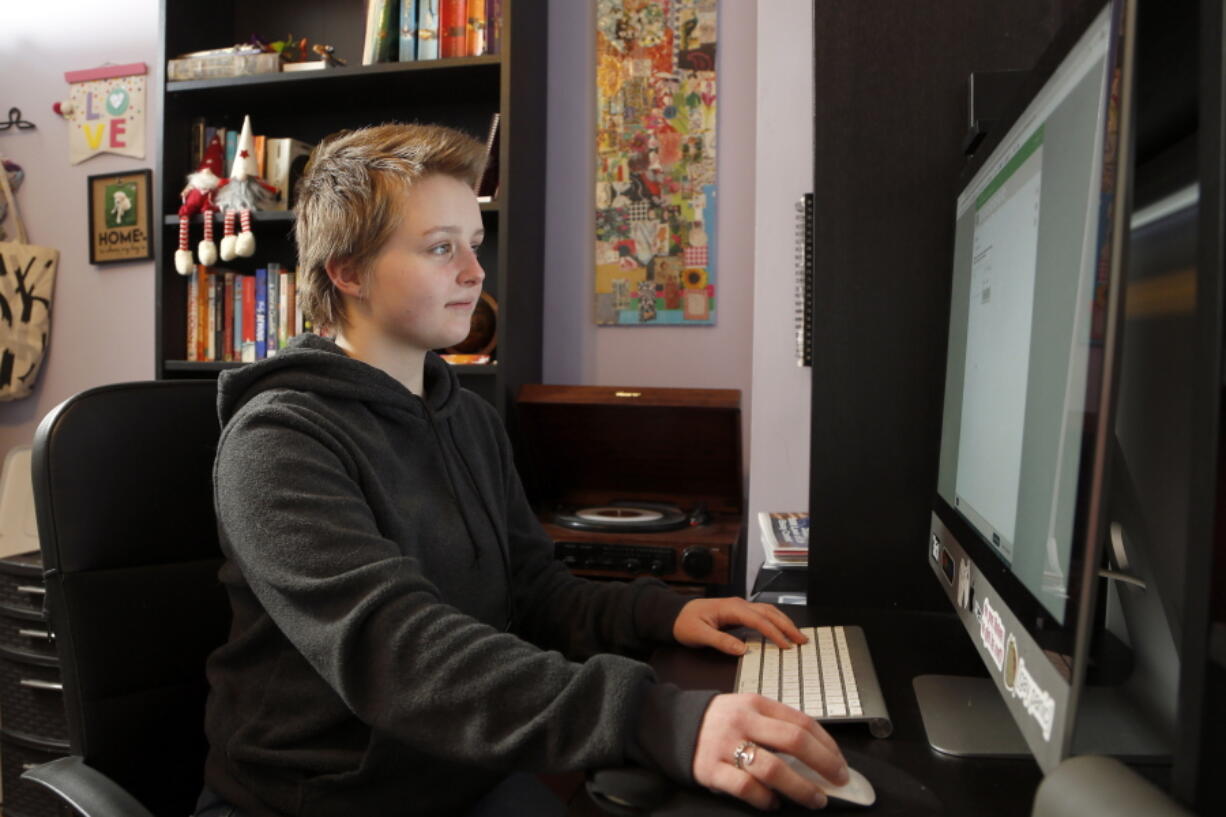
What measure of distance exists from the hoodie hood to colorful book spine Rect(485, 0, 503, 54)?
132cm

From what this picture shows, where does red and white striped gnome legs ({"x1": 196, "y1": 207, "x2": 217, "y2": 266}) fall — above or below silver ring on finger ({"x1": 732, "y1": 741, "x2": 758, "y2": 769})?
above

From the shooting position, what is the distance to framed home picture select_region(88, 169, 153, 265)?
2.67 m

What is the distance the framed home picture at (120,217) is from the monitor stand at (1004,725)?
8.42 ft

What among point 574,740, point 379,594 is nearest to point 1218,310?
point 574,740

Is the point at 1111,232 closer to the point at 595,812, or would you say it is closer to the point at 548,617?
the point at 595,812

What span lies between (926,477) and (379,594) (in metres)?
0.66

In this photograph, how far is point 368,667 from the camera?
2.48 feet

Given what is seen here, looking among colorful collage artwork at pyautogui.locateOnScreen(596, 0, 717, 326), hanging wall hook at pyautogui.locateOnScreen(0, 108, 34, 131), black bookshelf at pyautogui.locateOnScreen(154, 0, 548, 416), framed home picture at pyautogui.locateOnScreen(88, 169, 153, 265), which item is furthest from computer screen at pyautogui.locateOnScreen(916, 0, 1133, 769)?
hanging wall hook at pyautogui.locateOnScreen(0, 108, 34, 131)

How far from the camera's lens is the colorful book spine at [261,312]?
235 cm

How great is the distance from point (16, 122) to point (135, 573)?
242cm

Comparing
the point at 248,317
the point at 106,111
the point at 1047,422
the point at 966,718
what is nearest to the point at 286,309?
the point at 248,317

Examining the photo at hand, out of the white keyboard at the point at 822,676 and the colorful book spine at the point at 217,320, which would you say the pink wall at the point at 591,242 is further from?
the white keyboard at the point at 822,676

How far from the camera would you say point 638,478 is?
87.5 inches

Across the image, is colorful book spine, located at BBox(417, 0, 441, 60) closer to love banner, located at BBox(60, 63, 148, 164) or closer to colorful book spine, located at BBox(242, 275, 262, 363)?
colorful book spine, located at BBox(242, 275, 262, 363)
